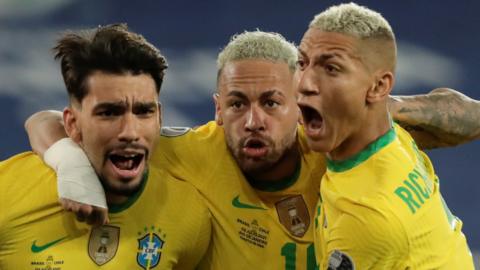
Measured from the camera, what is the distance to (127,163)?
329 cm

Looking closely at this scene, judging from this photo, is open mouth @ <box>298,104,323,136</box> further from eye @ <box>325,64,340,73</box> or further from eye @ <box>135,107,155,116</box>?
eye @ <box>135,107,155,116</box>

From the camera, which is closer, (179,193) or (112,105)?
(112,105)

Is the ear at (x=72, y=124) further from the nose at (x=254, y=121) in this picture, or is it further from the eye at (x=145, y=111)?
the nose at (x=254, y=121)

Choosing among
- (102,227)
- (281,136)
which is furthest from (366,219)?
(102,227)

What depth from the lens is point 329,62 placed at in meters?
2.80

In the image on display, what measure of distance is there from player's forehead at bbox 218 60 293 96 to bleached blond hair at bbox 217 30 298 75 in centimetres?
3

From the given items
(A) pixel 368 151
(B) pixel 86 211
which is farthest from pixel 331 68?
(B) pixel 86 211

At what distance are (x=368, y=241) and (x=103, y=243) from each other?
1.26 metres

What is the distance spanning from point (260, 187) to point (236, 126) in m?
0.33

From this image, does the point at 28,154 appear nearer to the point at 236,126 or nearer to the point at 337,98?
the point at 236,126

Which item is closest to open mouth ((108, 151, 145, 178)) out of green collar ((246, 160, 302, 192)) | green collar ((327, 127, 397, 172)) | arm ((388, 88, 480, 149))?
green collar ((246, 160, 302, 192))

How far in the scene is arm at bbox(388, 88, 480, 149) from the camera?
3516 mm

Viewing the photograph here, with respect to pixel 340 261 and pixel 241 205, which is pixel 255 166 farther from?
pixel 340 261

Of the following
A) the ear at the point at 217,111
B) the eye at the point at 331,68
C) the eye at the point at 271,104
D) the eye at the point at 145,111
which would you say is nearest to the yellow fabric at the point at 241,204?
the ear at the point at 217,111
